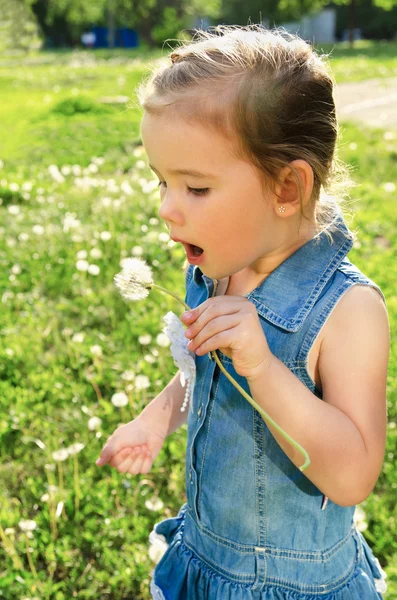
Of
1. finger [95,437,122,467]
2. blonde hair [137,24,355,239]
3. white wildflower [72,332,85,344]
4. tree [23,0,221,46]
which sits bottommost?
tree [23,0,221,46]

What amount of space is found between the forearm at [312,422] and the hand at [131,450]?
1.80 ft

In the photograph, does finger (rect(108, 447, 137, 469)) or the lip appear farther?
finger (rect(108, 447, 137, 469))

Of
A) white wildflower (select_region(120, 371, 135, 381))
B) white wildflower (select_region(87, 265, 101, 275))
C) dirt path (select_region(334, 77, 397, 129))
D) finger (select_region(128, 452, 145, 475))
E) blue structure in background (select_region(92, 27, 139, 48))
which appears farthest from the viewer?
blue structure in background (select_region(92, 27, 139, 48))

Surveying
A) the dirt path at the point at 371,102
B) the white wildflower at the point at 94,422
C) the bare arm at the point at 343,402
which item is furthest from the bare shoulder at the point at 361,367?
the dirt path at the point at 371,102

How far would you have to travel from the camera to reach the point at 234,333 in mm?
1272

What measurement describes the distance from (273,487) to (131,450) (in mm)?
418

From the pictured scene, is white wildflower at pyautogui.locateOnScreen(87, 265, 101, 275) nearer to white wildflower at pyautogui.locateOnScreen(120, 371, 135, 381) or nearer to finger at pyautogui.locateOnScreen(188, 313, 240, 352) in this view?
white wildflower at pyautogui.locateOnScreen(120, 371, 135, 381)

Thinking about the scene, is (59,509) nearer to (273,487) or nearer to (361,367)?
(273,487)

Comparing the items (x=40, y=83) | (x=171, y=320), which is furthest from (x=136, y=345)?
(x=40, y=83)

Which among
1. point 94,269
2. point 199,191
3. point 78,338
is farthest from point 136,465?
point 94,269

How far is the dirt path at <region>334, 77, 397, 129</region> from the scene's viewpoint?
862cm

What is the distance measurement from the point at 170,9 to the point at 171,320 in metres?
34.6

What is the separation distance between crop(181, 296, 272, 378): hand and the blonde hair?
27 centimetres

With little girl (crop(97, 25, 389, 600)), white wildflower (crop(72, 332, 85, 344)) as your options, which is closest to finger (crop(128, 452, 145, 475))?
little girl (crop(97, 25, 389, 600))
